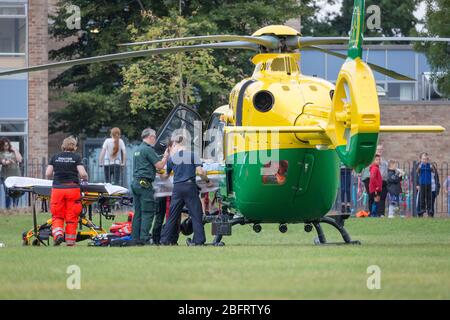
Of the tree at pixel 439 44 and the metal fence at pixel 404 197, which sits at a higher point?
the tree at pixel 439 44

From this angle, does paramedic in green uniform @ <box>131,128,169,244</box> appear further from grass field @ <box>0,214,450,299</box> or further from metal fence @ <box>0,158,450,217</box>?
metal fence @ <box>0,158,450,217</box>

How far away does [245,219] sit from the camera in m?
23.8

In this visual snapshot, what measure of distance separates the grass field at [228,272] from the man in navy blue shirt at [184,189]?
2000mm

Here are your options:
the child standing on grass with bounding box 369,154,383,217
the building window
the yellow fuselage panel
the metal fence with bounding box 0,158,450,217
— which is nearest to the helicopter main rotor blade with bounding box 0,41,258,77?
the yellow fuselage panel

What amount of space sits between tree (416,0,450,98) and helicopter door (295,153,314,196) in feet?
50.7

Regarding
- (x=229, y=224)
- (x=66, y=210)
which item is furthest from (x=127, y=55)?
(x=229, y=224)

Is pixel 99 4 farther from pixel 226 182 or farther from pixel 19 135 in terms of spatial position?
pixel 226 182

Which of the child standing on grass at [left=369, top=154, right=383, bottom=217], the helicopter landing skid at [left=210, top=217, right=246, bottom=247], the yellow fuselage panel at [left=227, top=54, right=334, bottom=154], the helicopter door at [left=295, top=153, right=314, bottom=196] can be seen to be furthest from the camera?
the child standing on grass at [left=369, top=154, right=383, bottom=217]

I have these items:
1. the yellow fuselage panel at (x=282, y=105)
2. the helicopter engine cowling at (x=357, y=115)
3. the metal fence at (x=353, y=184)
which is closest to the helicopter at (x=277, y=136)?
the yellow fuselage panel at (x=282, y=105)

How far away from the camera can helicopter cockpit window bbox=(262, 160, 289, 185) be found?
22.8 meters

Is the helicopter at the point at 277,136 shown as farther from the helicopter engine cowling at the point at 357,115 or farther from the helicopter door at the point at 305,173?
the helicopter engine cowling at the point at 357,115

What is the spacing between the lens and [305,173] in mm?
22766

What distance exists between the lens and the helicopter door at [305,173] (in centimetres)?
2262

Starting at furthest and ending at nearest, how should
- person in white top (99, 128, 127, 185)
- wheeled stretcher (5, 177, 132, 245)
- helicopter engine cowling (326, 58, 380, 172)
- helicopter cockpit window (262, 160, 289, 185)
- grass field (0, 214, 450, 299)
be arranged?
1. person in white top (99, 128, 127, 185)
2. wheeled stretcher (5, 177, 132, 245)
3. helicopter cockpit window (262, 160, 289, 185)
4. helicopter engine cowling (326, 58, 380, 172)
5. grass field (0, 214, 450, 299)
